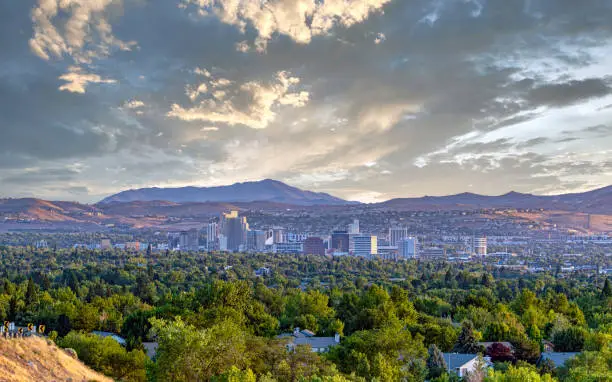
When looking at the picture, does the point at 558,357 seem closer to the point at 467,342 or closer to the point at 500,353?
the point at 500,353

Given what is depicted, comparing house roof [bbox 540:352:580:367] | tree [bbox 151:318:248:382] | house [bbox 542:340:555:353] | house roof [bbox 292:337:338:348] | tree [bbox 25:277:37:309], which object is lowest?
house [bbox 542:340:555:353]

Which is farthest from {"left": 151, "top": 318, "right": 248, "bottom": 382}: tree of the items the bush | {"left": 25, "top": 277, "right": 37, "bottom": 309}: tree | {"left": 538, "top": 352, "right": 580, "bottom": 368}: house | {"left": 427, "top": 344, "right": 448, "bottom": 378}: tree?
{"left": 25, "top": 277, "right": 37, "bottom": 309}: tree

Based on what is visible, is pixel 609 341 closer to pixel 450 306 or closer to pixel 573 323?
pixel 573 323

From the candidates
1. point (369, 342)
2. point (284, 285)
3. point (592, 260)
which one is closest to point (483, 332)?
point (369, 342)

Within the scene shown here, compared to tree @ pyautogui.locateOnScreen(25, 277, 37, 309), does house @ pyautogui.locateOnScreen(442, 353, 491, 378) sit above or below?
below

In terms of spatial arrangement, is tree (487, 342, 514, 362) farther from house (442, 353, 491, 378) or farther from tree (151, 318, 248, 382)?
tree (151, 318, 248, 382)

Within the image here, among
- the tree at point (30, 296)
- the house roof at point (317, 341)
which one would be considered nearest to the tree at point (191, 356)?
the house roof at point (317, 341)

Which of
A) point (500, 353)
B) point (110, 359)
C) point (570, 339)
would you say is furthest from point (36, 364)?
point (570, 339)
